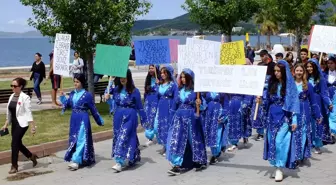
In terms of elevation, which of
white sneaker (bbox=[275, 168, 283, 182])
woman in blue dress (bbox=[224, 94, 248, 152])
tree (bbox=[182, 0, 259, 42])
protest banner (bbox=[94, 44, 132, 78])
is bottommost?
white sneaker (bbox=[275, 168, 283, 182])

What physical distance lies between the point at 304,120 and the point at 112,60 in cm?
314

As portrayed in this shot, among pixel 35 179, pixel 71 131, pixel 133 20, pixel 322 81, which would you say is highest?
pixel 133 20

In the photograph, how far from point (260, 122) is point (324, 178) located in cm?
356

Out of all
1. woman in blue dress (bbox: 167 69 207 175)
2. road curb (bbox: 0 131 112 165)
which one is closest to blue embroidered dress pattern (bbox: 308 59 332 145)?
woman in blue dress (bbox: 167 69 207 175)

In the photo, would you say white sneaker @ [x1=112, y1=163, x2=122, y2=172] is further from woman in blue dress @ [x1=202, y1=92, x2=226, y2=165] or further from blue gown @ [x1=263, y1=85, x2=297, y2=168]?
blue gown @ [x1=263, y1=85, x2=297, y2=168]

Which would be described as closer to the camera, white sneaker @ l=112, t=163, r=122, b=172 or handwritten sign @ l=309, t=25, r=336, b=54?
white sneaker @ l=112, t=163, r=122, b=172

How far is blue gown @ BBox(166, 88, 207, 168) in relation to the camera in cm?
877

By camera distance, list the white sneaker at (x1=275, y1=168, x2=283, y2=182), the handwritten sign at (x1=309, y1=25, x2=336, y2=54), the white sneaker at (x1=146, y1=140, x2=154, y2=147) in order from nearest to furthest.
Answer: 1. the white sneaker at (x1=275, y1=168, x2=283, y2=182)
2. the white sneaker at (x1=146, y1=140, x2=154, y2=147)
3. the handwritten sign at (x1=309, y1=25, x2=336, y2=54)

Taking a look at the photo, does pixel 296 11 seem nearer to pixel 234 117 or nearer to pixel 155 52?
pixel 234 117

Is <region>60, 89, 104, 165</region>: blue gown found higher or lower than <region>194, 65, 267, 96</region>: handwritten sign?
lower

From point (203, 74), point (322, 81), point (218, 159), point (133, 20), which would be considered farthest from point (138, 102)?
point (133, 20)

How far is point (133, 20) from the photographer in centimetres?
1555

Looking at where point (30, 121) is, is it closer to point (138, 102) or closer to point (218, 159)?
point (138, 102)

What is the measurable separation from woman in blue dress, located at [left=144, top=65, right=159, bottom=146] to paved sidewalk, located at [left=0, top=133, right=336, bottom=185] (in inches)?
39.0
